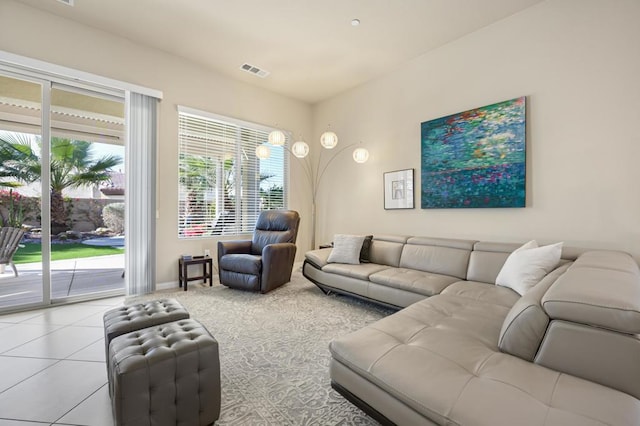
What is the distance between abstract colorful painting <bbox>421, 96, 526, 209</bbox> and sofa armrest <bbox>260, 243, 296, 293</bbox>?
2.02 meters

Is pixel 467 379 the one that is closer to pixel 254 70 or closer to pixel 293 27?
pixel 293 27

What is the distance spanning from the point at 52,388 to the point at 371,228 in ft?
12.7

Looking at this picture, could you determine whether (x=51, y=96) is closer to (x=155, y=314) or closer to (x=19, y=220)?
(x=19, y=220)

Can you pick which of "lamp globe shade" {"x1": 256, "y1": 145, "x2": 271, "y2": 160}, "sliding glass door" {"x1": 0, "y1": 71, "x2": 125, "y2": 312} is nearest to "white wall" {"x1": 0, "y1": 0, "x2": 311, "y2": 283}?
"sliding glass door" {"x1": 0, "y1": 71, "x2": 125, "y2": 312}

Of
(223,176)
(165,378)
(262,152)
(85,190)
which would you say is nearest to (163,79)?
(223,176)

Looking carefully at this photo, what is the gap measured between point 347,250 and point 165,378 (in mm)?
2644

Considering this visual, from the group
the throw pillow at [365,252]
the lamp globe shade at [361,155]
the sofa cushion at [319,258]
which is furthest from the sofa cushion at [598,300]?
the lamp globe shade at [361,155]

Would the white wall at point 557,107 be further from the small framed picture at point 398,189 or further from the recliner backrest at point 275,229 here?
the recliner backrest at point 275,229

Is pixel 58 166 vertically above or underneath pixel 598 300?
above

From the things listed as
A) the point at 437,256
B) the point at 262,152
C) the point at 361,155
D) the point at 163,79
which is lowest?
the point at 437,256

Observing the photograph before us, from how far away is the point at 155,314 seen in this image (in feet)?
5.79

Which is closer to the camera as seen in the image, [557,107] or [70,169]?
[557,107]

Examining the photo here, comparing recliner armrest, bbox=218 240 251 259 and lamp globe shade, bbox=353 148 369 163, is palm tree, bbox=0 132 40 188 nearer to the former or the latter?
recliner armrest, bbox=218 240 251 259

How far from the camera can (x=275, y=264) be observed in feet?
11.9
